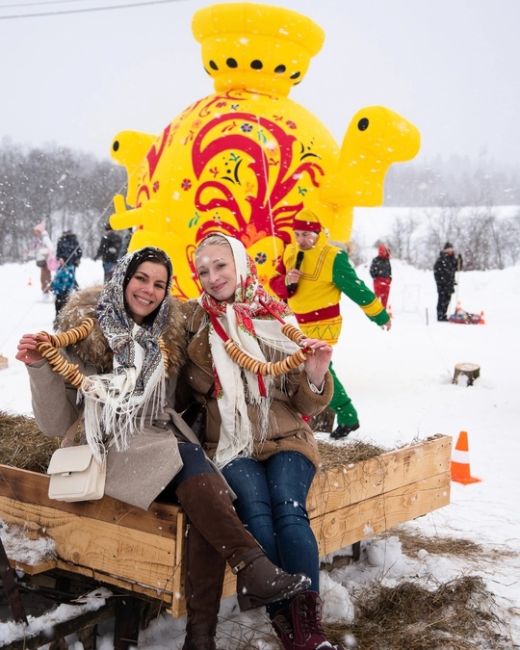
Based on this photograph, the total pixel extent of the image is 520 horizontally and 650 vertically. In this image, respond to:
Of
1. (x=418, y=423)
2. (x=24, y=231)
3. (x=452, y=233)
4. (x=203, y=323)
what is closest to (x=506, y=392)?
(x=418, y=423)

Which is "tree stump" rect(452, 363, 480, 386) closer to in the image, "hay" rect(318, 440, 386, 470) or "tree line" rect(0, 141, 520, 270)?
"hay" rect(318, 440, 386, 470)

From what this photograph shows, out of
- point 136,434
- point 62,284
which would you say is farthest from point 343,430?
point 62,284

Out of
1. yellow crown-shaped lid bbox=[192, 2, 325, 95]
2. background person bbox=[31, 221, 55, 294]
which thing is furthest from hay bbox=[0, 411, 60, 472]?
background person bbox=[31, 221, 55, 294]

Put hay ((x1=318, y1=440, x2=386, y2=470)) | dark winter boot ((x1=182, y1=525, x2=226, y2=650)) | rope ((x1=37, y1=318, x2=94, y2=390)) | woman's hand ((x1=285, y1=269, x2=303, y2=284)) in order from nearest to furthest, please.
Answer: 1. dark winter boot ((x1=182, y1=525, x2=226, y2=650))
2. rope ((x1=37, y1=318, x2=94, y2=390))
3. hay ((x1=318, y1=440, x2=386, y2=470))
4. woman's hand ((x1=285, y1=269, x2=303, y2=284))

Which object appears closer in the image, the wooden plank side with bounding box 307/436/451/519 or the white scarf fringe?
the white scarf fringe

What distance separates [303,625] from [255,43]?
4941 mm

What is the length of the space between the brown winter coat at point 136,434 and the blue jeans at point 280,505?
0.33 m

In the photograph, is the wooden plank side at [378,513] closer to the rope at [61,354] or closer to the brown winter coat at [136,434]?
the brown winter coat at [136,434]

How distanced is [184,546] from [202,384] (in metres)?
0.78

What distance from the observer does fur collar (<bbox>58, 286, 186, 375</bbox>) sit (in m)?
2.83

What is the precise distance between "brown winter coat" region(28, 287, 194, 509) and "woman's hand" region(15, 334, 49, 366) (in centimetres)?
3

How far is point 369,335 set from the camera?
44.6 ft

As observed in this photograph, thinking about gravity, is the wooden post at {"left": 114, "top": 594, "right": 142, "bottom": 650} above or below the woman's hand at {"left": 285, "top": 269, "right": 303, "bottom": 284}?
below

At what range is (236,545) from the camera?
2.43m
